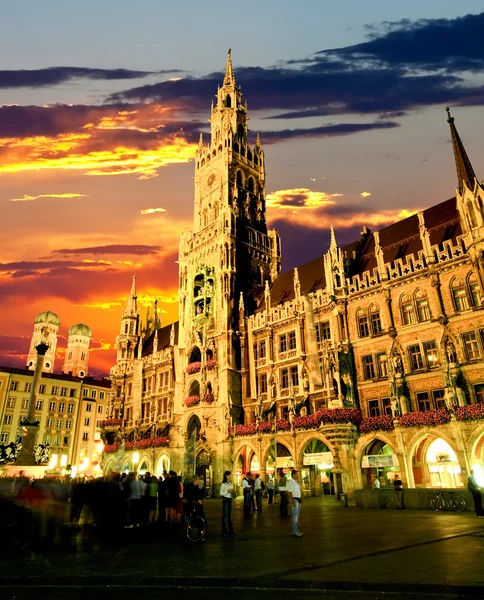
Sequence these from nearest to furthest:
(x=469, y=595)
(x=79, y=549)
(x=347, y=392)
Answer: (x=469, y=595) → (x=79, y=549) → (x=347, y=392)

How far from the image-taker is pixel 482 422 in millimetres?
25562

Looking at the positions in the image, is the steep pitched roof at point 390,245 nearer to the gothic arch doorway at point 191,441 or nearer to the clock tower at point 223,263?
the clock tower at point 223,263

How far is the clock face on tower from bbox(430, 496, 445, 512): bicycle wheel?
148 feet

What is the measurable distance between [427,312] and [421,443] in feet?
29.8

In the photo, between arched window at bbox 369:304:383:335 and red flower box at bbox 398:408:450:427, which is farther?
arched window at bbox 369:304:383:335

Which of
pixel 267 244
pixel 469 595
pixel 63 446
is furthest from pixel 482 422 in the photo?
pixel 63 446

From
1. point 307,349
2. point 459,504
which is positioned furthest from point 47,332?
point 459,504

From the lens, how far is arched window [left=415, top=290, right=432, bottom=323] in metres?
31.0

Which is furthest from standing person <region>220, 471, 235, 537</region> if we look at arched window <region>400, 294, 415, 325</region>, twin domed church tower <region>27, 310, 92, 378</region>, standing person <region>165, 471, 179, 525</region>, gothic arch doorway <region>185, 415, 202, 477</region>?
twin domed church tower <region>27, 310, 92, 378</region>

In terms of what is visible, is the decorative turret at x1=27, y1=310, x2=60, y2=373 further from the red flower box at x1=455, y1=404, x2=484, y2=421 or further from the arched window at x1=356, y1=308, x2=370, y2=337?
the red flower box at x1=455, y1=404, x2=484, y2=421

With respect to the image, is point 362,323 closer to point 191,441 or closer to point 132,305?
point 191,441

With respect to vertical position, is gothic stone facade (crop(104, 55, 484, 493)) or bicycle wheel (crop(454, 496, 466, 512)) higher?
gothic stone facade (crop(104, 55, 484, 493))

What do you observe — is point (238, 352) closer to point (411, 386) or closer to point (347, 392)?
point (347, 392)

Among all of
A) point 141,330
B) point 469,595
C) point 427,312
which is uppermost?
point 141,330
